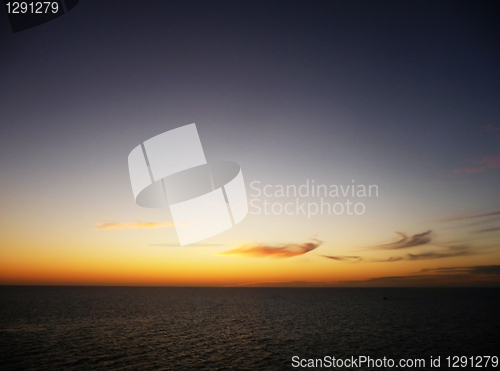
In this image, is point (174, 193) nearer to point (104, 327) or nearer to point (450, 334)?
point (104, 327)

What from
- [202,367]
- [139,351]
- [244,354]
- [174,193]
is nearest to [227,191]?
[174,193]

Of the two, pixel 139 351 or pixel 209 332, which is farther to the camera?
pixel 209 332

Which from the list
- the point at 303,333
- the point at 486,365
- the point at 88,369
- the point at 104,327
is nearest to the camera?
the point at 88,369

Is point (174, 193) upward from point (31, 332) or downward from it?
upward

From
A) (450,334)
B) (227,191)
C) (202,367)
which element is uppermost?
(227,191)

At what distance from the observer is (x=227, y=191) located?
1047 inches

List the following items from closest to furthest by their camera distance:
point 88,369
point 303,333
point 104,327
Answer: point 88,369 → point 303,333 → point 104,327

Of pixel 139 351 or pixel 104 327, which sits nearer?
pixel 139 351

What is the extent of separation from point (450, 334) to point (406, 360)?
66.2 ft

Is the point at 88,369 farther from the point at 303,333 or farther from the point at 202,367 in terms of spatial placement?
the point at 303,333

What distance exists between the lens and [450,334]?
4375cm

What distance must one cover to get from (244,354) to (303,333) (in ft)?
48.0

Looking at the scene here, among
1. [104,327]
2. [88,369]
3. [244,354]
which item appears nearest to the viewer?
[88,369]

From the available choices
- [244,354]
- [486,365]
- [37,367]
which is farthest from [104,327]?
[486,365]
